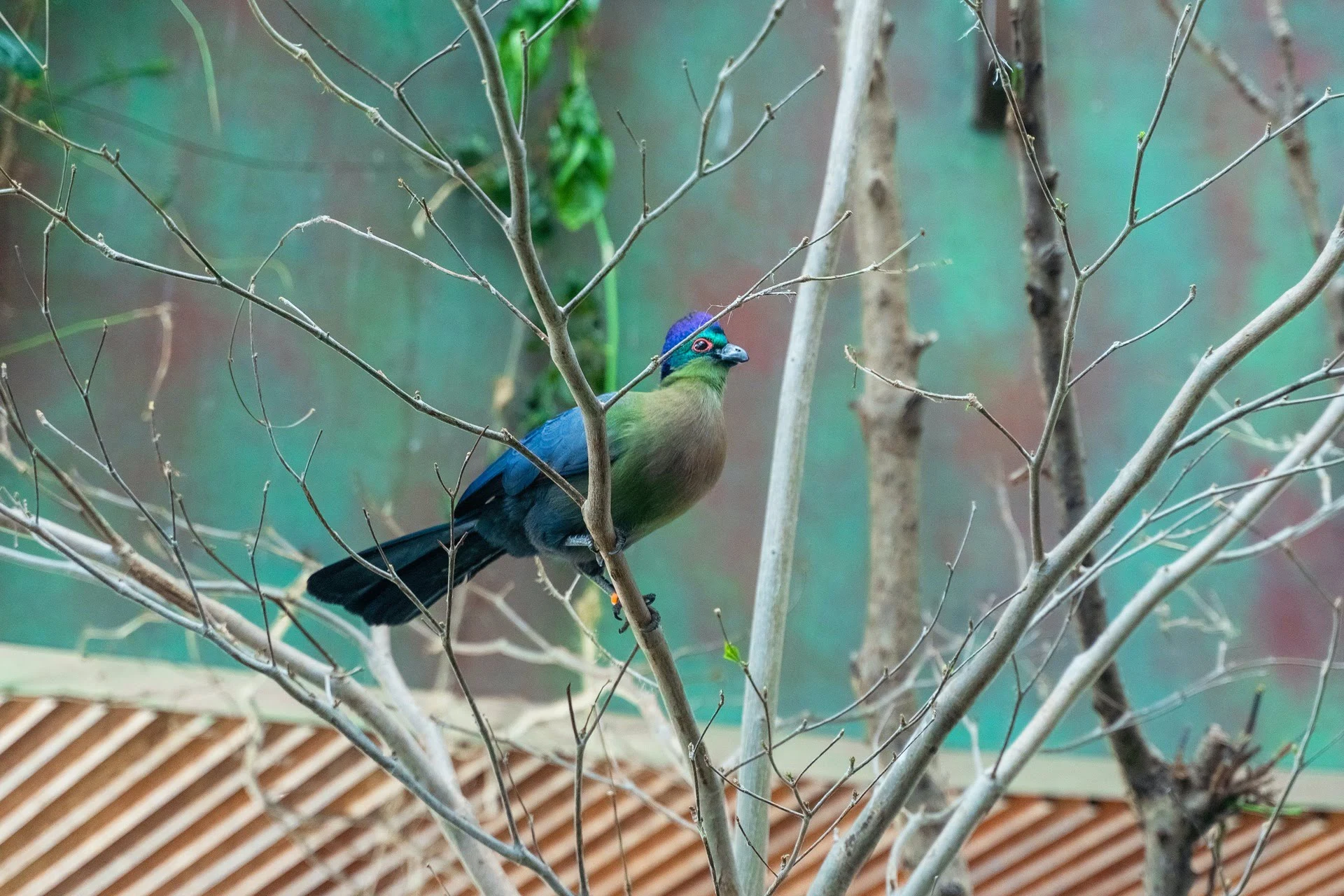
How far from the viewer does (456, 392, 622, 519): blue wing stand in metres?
2.09

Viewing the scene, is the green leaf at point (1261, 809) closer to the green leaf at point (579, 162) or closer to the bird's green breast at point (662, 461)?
the bird's green breast at point (662, 461)

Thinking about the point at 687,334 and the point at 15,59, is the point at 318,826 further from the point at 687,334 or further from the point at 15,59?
the point at 15,59

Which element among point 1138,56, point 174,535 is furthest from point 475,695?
point 1138,56

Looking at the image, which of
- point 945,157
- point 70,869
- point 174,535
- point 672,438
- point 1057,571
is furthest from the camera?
point 945,157

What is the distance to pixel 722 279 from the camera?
14.2 feet

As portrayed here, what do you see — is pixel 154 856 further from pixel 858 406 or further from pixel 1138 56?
pixel 1138 56

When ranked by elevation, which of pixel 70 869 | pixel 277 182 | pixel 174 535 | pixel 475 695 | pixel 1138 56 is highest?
pixel 1138 56

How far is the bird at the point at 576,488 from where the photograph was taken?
1947mm

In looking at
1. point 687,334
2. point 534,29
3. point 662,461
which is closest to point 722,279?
point 534,29

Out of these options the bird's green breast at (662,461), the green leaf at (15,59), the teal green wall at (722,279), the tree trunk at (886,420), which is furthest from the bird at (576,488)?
the green leaf at (15,59)

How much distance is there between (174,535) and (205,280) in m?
0.41

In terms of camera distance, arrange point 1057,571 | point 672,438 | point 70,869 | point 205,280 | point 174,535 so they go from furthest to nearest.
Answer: point 70,869, point 672,438, point 174,535, point 1057,571, point 205,280

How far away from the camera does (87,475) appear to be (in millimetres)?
3842

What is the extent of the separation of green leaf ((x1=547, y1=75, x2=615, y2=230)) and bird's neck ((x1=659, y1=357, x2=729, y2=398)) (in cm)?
203
